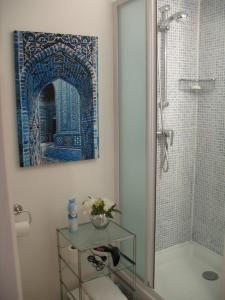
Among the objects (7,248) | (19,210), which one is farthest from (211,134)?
(7,248)

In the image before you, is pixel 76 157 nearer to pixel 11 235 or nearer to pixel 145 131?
pixel 145 131

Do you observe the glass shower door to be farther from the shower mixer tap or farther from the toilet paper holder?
the toilet paper holder

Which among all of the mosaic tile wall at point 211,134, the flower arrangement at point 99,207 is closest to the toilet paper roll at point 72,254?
the flower arrangement at point 99,207

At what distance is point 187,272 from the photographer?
2643 mm

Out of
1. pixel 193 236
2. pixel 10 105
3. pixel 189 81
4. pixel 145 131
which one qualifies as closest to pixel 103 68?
pixel 145 131

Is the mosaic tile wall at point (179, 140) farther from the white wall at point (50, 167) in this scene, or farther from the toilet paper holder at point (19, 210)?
the toilet paper holder at point (19, 210)

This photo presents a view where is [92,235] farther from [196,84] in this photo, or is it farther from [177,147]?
[196,84]

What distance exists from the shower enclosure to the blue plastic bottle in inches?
17.1

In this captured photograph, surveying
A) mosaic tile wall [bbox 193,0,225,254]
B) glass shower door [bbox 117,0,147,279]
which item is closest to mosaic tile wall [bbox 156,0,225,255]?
mosaic tile wall [bbox 193,0,225,254]

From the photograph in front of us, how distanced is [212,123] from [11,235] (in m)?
2.03

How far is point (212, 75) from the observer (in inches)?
105

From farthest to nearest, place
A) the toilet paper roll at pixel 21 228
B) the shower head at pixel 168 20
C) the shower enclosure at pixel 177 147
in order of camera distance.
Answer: the shower head at pixel 168 20, the shower enclosure at pixel 177 147, the toilet paper roll at pixel 21 228

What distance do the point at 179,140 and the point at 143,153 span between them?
854mm

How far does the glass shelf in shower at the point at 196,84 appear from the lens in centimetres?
268
